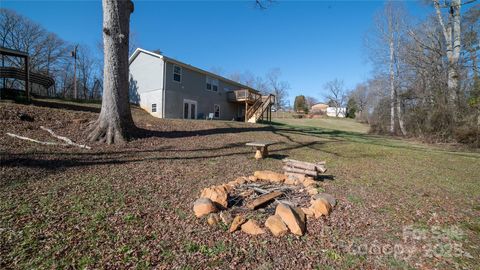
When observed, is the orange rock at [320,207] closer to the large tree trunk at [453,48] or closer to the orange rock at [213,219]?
the orange rock at [213,219]

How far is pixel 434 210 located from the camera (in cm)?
381

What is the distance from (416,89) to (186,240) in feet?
73.3

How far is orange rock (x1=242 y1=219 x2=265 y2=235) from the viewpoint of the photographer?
2933mm

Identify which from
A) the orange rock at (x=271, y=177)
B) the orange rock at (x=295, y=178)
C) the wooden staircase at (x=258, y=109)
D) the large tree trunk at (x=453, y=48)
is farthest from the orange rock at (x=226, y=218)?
the wooden staircase at (x=258, y=109)

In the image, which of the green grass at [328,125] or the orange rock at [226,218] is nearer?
the orange rock at [226,218]

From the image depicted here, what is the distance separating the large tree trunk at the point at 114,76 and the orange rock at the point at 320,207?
19.3 ft

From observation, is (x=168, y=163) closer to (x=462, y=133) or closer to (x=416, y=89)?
(x=462, y=133)

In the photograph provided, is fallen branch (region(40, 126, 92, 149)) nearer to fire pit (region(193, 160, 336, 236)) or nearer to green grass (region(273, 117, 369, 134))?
fire pit (region(193, 160, 336, 236))

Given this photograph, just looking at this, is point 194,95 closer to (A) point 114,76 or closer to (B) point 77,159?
(A) point 114,76

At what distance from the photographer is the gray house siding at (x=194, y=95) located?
17.3 meters

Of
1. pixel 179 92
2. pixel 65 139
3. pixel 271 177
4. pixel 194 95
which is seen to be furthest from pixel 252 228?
pixel 194 95

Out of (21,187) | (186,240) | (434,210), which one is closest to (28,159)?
(21,187)

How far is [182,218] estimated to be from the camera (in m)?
3.23

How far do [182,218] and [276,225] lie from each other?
1.35 meters
